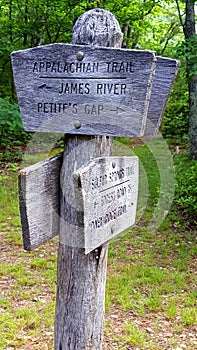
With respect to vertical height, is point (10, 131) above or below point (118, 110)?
below

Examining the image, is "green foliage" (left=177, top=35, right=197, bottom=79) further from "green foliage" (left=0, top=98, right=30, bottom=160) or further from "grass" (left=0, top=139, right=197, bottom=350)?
"green foliage" (left=0, top=98, right=30, bottom=160)

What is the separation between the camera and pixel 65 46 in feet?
5.34

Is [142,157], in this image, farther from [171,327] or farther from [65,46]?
[65,46]

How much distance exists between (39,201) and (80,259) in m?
0.33

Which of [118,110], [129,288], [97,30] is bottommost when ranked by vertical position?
[129,288]

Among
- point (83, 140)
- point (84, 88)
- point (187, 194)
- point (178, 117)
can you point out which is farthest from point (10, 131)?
point (84, 88)

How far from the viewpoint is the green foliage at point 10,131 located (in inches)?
277

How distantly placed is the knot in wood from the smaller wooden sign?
473mm

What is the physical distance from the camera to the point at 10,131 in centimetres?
941

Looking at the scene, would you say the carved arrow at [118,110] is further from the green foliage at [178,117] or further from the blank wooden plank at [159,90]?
the green foliage at [178,117]

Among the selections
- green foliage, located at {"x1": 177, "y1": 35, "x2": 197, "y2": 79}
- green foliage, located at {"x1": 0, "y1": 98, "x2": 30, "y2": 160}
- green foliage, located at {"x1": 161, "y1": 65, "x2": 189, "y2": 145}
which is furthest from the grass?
green foliage, located at {"x1": 161, "y1": 65, "x2": 189, "y2": 145}

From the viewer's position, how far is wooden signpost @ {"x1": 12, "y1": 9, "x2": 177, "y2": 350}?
1.58 m

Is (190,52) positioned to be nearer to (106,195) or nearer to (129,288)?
(129,288)

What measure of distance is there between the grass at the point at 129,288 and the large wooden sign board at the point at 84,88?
1.58 feet
